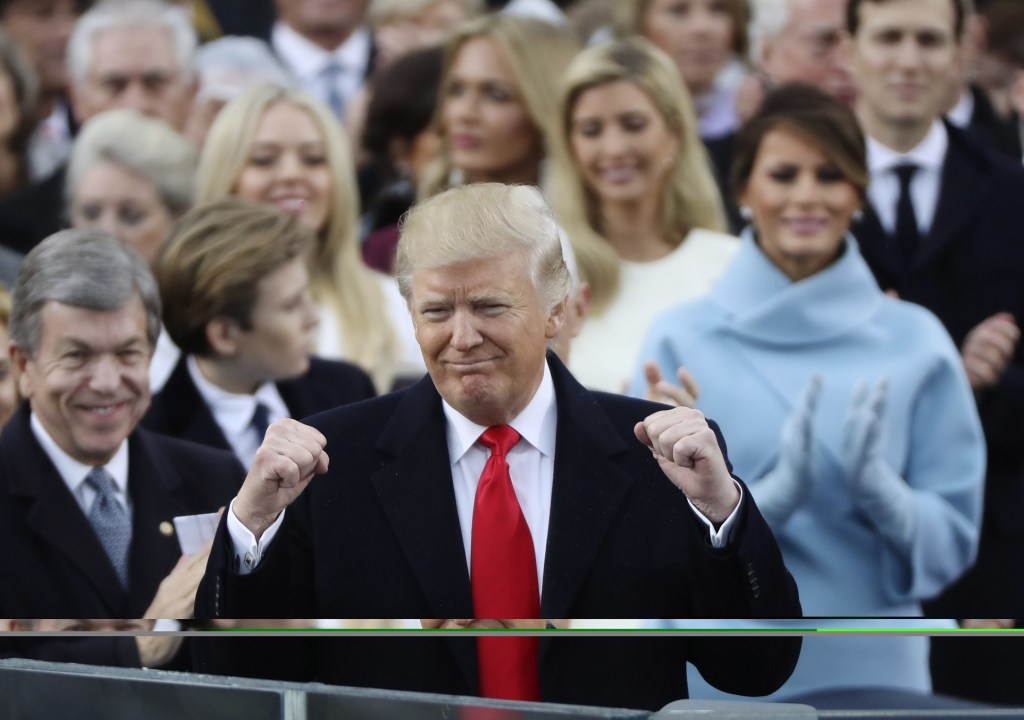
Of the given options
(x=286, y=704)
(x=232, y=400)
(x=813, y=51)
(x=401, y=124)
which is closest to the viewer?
(x=286, y=704)

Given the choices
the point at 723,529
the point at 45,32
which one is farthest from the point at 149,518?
the point at 45,32

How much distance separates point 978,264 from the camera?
2.50 meters

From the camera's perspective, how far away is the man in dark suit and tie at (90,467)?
2.13m

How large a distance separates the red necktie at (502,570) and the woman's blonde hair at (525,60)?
1.07 m

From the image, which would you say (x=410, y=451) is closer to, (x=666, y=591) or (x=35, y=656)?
(x=666, y=591)

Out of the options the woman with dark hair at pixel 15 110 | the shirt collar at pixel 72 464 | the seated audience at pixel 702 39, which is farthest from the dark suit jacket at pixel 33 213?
the seated audience at pixel 702 39

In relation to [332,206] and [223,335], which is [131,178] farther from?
[223,335]

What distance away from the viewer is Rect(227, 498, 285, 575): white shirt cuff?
1836mm

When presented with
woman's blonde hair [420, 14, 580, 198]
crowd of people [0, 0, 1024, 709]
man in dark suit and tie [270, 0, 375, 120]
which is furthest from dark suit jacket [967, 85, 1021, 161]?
man in dark suit and tie [270, 0, 375, 120]

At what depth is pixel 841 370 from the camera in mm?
2359

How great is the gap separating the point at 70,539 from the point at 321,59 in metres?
1.65

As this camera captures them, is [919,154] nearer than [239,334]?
No

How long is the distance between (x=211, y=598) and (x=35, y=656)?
312 mm

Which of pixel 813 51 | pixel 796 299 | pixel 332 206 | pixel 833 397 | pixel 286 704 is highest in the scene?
pixel 813 51
